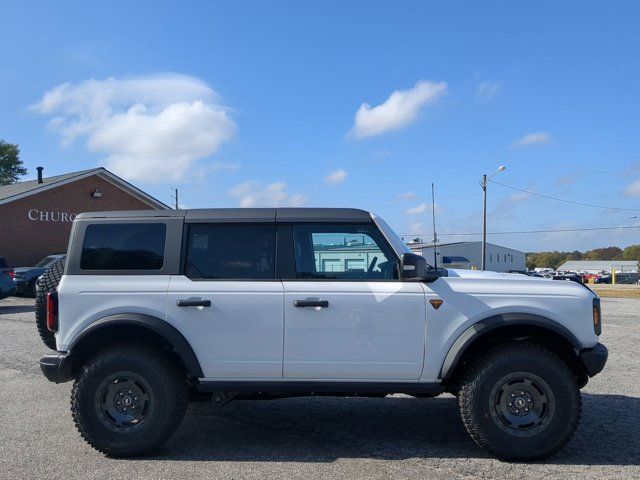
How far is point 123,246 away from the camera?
189 inches

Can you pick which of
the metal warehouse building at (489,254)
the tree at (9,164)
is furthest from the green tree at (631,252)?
the tree at (9,164)

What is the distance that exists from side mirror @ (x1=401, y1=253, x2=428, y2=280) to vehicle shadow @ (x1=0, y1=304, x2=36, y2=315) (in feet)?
45.2

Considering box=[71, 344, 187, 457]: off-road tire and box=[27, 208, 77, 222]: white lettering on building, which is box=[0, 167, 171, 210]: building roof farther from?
box=[71, 344, 187, 457]: off-road tire

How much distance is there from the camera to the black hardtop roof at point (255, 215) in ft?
15.8

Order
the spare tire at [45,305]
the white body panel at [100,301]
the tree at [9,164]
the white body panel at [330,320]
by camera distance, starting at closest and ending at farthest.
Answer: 1. the white body panel at [330,320]
2. the white body panel at [100,301]
3. the spare tire at [45,305]
4. the tree at [9,164]

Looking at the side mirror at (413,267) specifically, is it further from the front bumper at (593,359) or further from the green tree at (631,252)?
the green tree at (631,252)

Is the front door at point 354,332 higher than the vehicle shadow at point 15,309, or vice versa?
the front door at point 354,332

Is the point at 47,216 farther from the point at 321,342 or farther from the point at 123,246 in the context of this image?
the point at 321,342

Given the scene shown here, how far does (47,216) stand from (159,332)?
2510cm

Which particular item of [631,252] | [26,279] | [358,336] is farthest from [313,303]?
[631,252]

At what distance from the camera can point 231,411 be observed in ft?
19.6

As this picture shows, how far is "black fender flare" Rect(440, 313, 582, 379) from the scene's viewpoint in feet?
14.5

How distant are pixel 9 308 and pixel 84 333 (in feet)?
45.0

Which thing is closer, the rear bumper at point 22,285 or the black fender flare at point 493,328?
the black fender flare at point 493,328
